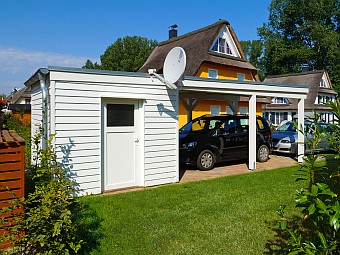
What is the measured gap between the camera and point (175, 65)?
7258 millimetres

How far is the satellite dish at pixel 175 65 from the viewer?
7016mm

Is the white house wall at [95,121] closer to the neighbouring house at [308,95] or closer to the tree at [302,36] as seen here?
the neighbouring house at [308,95]

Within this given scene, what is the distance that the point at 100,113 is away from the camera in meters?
6.61

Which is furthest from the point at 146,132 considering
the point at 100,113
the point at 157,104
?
the point at 100,113

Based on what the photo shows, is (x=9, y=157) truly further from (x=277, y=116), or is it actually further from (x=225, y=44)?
(x=277, y=116)

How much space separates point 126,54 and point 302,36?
101ft

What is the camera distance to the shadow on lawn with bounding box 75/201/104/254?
12.8 ft

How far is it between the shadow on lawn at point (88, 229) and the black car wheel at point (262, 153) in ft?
24.4

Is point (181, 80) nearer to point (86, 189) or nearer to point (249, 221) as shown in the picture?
point (86, 189)

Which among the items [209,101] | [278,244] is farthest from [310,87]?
[278,244]

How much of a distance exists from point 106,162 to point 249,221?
3.56 meters

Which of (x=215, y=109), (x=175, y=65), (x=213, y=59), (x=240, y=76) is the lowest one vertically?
(x=215, y=109)

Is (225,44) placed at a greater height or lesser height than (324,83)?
greater

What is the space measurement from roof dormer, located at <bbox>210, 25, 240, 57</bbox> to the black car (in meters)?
13.2
